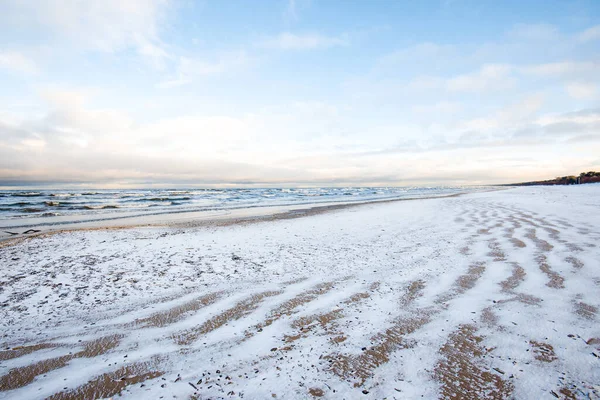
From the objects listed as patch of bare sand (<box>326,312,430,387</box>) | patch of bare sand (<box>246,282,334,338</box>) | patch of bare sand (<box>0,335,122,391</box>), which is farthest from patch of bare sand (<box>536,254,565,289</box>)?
patch of bare sand (<box>0,335,122,391</box>)

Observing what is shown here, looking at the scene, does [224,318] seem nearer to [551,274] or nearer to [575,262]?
[551,274]

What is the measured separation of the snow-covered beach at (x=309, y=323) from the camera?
2102 millimetres

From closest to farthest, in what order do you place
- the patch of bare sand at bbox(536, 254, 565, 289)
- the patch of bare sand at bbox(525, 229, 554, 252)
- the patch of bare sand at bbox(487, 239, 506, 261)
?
1. the patch of bare sand at bbox(536, 254, 565, 289)
2. the patch of bare sand at bbox(487, 239, 506, 261)
3. the patch of bare sand at bbox(525, 229, 554, 252)

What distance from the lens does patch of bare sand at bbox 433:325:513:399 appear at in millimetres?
1929

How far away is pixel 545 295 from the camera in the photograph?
135 inches

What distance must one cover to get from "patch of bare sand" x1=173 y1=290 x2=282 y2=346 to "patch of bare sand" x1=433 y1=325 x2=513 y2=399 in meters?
2.13

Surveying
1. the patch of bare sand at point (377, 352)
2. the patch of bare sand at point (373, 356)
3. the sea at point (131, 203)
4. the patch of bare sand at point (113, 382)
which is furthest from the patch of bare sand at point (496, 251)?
the sea at point (131, 203)

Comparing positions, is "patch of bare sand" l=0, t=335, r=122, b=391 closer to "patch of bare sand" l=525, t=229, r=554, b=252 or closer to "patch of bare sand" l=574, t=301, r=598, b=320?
"patch of bare sand" l=574, t=301, r=598, b=320

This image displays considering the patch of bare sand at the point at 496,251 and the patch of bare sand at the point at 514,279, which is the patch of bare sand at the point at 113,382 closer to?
the patch of bare sand at the point at 514,279

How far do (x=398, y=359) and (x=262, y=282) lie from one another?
252cm

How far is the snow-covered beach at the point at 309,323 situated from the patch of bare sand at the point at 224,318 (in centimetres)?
2

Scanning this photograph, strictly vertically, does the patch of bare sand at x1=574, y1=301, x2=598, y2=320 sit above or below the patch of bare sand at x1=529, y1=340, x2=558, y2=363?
above

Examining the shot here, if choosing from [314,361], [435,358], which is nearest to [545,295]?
[435,358]

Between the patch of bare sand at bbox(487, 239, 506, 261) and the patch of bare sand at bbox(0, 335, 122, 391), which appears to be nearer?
the patch of bare sand at bbox(0, 335, 122, 391)
